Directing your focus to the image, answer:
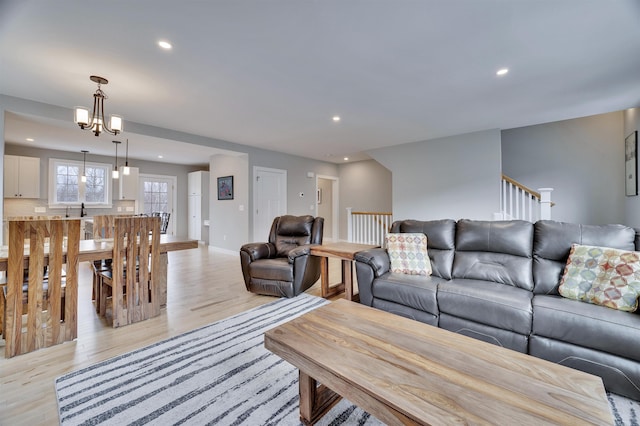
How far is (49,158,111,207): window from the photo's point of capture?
232 inches

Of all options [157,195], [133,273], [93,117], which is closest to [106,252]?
[133,273]

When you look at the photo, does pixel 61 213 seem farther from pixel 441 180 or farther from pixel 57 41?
pixel 441 180

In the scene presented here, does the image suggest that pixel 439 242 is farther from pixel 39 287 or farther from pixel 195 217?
pixel 195 217

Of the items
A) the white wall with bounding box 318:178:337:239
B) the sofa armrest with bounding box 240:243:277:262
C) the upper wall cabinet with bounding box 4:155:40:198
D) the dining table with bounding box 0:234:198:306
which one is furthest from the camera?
the white wall with bounding box 318:178:337:239

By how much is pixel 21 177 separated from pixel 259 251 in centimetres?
574

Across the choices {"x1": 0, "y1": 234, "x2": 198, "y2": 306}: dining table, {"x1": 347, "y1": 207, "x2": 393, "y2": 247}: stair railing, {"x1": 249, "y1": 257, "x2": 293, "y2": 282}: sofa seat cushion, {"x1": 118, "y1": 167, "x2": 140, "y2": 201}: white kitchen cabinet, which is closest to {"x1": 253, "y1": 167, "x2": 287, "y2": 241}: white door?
{"x1": 347, "y1": 207, "x2": 393, "y2": 247}: stair railing

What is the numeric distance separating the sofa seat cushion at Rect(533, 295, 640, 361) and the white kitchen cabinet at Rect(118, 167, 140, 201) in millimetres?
8297

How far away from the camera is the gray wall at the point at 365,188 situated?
734cm

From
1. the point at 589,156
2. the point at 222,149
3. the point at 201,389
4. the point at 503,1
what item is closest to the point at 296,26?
the point at 503,1

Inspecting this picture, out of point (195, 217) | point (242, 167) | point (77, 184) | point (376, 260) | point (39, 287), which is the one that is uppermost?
point (242, 167)

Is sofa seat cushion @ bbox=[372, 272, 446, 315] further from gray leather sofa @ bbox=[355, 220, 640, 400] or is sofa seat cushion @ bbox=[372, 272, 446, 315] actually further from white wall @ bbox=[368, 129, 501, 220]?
white wall @ bbox=[368, 129, 501, 220]

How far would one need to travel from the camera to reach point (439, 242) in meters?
2.74

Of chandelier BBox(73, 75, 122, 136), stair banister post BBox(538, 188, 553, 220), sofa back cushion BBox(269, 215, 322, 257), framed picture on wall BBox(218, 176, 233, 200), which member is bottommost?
sofa back cushion BBox(269, 215, 322, 257)

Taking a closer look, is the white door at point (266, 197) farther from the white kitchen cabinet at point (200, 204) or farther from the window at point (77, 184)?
the window at point (77, 184)
